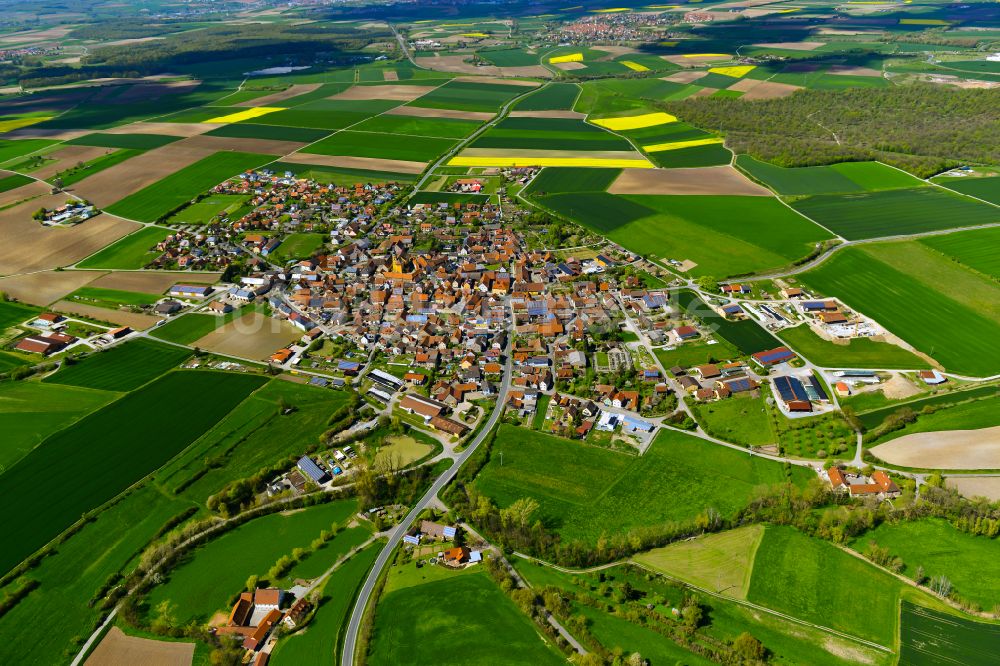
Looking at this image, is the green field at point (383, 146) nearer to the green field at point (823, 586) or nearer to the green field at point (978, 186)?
the green field at point (978, 186)

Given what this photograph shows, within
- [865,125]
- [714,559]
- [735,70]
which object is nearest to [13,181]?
[714,559]

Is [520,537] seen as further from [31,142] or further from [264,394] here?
[31,142]

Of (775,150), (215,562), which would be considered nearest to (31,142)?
(215,562)

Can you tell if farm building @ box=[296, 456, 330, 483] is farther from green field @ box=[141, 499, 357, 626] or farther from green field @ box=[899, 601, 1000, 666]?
green field @ box=[899, 601, 1000, 666]

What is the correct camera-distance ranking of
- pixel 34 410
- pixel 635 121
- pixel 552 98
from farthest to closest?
pixel 552 98, pixel 635 121, pixel 34 410

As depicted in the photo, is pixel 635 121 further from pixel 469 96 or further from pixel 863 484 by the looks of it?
pixel 863 484

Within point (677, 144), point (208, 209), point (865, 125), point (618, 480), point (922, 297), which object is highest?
point (865, 125)
